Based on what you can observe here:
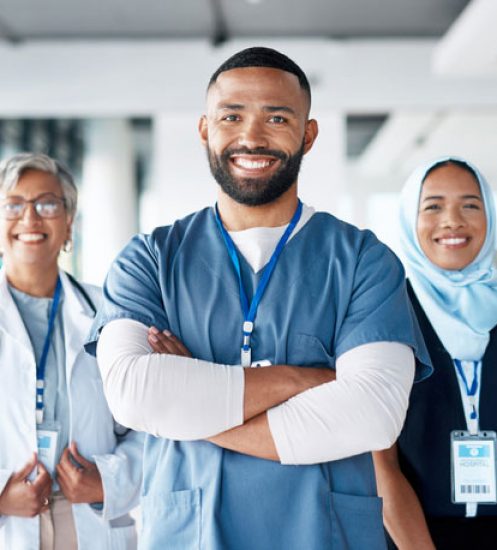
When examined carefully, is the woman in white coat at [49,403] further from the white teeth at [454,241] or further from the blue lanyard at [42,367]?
the white teeth at [454,241]

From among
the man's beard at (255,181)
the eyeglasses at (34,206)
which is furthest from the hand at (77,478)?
the man's beard at (255,181)

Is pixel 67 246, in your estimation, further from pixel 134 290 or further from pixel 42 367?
pixel 134 290

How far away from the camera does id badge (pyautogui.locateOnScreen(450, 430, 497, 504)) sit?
2045 millimetres

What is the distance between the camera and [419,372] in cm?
174

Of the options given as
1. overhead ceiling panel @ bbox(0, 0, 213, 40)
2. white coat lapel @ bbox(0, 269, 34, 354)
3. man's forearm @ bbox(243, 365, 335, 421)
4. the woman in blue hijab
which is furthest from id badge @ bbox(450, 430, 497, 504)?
overhead ceiling panel @ bbox(0, 0, 213, 40)

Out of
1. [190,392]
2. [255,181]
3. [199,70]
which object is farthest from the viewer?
[199,70]

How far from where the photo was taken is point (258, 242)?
1737 millimetres

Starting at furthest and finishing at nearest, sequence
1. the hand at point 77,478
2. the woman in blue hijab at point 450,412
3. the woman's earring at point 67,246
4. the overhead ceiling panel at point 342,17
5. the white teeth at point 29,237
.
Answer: the overhead ceiling panel at point 342,17 < the woman's earring at point 67,246 < the white teeth at point 29,237 < the hand at point 77,478 < the woman in blue hijab at point 450,412

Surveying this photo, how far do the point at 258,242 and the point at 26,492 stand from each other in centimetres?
94

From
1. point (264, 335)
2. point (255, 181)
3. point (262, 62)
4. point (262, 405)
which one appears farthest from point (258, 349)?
point (262, 62)

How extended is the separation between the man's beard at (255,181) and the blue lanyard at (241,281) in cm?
7

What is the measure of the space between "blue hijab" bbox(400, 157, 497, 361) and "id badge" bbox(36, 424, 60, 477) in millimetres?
1053

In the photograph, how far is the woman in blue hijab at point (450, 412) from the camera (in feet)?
6.66

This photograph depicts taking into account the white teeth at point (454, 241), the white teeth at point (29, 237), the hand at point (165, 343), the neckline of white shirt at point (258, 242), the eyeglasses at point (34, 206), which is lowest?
the hand at point (165, 343)
